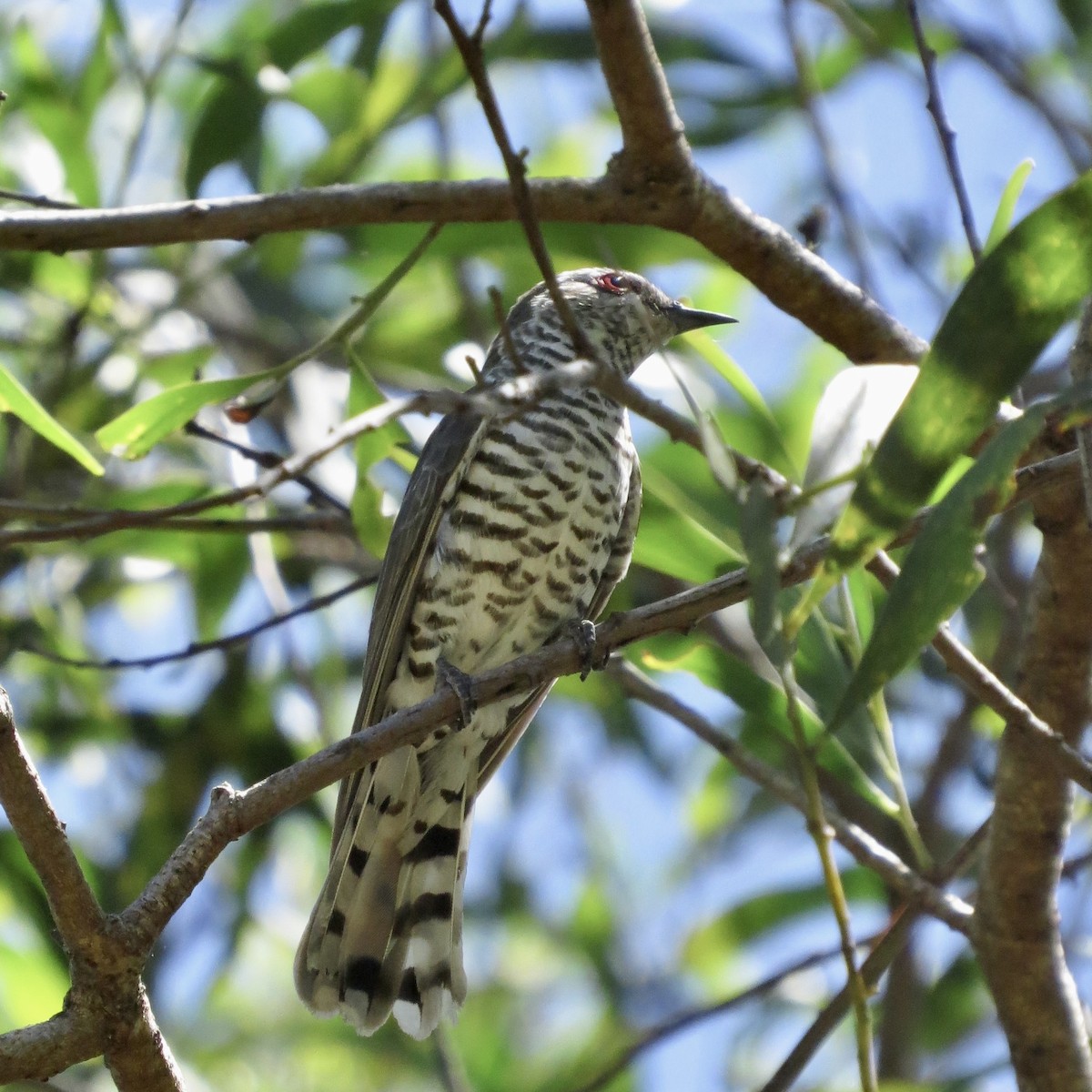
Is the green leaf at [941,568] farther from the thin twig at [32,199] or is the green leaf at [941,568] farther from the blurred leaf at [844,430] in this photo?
the thin twig at [32,199]

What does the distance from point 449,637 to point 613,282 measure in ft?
3.70

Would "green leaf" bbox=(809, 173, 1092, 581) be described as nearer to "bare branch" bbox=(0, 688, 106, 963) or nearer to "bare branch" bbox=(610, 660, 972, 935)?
"bare branch" bbox=(610, 660, 972, 935)

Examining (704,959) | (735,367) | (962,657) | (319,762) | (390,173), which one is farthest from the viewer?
(390,173)

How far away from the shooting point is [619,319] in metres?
3.80

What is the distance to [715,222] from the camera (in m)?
2.54

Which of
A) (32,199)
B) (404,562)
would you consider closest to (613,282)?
(404,562)

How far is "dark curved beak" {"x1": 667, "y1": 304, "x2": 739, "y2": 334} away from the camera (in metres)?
3.68

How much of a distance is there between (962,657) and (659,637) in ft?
2.52

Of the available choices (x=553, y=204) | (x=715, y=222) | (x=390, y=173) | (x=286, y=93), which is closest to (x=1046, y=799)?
(x=715, y=222)

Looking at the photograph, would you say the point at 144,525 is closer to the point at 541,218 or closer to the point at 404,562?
the point at 541,218

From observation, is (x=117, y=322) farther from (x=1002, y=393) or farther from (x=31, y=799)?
(x=1002, y=393)

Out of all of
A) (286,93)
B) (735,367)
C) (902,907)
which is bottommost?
(902,907)

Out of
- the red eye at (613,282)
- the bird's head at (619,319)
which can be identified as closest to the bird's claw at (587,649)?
the bird's head at (619,319)

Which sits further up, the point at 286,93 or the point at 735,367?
the point at 286,93
